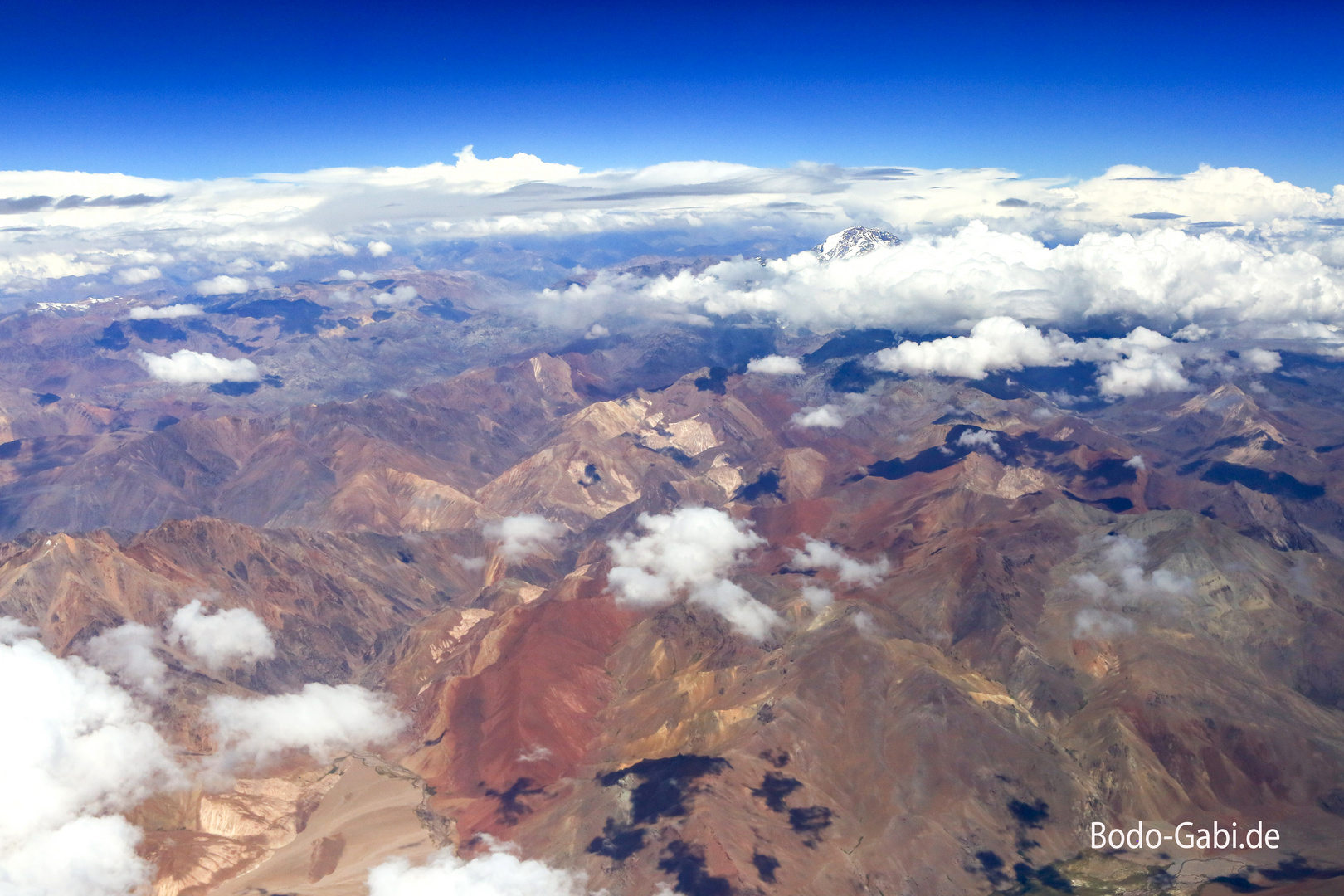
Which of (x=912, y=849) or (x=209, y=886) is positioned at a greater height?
(x=912, y=849)

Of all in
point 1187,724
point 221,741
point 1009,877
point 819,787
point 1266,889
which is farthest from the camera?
point 221,741

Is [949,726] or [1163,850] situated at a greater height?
[949,726]

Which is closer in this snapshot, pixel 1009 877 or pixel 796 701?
pixel 1009 877

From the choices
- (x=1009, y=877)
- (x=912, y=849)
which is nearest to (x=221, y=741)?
(x=912, y=849)

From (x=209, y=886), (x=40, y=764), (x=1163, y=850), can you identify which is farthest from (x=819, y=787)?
(x=40, y=764)

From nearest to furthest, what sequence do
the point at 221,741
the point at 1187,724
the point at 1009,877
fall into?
the point at 1009,877, the point at 1187,724, the point at 221,741

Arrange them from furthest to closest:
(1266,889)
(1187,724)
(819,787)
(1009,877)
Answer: (1187,724)
(819,787)
(1009,877)
(1266,889)

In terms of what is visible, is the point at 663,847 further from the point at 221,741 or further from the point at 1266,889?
the point at 221,741

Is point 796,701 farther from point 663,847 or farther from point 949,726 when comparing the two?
point 663,847

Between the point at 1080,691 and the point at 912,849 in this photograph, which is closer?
the point at 912,849
